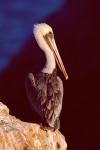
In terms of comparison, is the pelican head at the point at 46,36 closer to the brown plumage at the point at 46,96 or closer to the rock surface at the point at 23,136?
the brown plumage at the point at 46,96

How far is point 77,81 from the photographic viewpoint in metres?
37.7

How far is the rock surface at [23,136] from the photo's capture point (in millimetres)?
8938

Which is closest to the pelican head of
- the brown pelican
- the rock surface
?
the brown pelican

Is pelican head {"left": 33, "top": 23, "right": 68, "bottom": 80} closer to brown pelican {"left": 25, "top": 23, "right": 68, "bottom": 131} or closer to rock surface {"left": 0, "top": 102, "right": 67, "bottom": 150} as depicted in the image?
brown pelican {"left": 25, "top": 23, "right": 68, "bottom": 131}

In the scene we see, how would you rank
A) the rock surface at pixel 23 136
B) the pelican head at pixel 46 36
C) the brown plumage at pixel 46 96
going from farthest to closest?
the pelican head at pixel 46 36 → the brown plumage at pixel 46 96 → the rock surface at pixel 23 136

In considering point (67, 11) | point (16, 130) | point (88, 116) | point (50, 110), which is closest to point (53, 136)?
point (50, 110)

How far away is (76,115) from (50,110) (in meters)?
27.0

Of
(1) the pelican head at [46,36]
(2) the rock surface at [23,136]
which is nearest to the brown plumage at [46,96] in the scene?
(2) the rock surface at [23,136]

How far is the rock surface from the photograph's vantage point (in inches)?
352

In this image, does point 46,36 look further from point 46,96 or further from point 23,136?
point 23,136

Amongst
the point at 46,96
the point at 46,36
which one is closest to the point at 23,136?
the point at 46,96

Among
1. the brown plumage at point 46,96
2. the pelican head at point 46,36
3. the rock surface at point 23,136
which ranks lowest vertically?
the rock surface at point 23,136

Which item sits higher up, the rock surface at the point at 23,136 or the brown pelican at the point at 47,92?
the brown pelican at the point at 47,92

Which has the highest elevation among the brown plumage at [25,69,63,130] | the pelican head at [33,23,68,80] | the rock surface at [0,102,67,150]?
the pelican head at [33,23,68,80]
